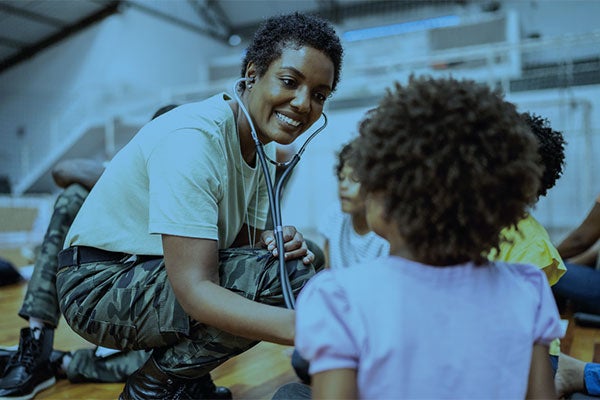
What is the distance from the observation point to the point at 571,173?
17.4 feet

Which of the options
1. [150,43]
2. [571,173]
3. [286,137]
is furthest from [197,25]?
[286,137]

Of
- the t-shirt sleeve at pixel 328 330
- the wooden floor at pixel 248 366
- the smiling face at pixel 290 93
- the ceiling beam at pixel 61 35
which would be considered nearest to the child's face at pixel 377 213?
the t-shirt sleeve at pixel 328 330

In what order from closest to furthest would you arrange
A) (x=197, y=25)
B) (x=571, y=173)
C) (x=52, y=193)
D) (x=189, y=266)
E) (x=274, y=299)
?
(x=189, y=266) < (x=274, y=299) < (x=571, y=173) < (x=52, y=193) < (x=197, y=25)

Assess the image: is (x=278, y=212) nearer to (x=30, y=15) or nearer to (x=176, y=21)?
(x=30, y=15)

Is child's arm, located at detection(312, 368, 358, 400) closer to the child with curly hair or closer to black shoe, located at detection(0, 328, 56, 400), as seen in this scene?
the child with curly hair

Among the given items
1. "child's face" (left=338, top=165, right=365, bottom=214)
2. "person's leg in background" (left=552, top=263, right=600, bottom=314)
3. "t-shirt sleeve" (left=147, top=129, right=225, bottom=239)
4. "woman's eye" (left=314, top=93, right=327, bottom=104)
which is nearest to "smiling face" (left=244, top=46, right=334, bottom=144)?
"woman's eye" (left=314, top=93, right=327, bottom=104)

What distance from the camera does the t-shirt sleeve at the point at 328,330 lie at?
2.05 feet

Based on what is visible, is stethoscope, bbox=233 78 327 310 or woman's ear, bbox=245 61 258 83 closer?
stethoscope, bbox=233 78 327 310

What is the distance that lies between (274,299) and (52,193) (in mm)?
9613

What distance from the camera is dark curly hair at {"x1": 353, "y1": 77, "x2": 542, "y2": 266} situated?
2.09 ft

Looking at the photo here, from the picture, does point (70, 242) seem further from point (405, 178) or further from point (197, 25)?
point (197, 25)

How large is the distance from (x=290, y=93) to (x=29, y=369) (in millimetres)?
1028

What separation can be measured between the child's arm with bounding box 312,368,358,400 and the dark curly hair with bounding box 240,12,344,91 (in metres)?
0.72

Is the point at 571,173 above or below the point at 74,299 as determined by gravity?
above
